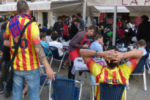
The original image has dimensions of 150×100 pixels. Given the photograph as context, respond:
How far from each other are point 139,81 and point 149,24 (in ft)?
7.18

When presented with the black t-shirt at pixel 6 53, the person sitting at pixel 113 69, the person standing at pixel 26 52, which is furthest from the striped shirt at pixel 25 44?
the person sitting at pixel 113 69

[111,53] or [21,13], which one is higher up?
[21,13]

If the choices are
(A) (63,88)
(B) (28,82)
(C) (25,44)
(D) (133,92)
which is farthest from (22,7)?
(D) (133,92)

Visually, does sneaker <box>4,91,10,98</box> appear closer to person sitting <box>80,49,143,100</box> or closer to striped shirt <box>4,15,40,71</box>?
striped shirt <box>4,15,40,71</box>

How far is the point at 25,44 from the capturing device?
206 cm

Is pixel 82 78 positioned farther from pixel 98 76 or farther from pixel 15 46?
pixel 15 46

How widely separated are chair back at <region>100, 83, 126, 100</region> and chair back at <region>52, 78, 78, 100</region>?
1.31ft

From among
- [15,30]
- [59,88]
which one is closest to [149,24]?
[59,88]

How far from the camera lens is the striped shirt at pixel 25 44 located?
201 cm

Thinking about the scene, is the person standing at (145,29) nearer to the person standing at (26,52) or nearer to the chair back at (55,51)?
the chair back at (55,51)

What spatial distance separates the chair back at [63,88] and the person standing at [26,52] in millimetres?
291

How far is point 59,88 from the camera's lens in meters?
2.37

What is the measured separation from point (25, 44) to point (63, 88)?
0.79 metres

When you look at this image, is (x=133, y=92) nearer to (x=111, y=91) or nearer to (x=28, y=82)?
(x=111, y=91)
